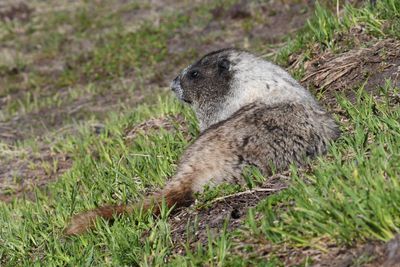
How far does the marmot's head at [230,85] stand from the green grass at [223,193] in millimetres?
346

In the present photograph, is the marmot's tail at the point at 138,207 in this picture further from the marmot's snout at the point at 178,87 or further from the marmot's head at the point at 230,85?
the marmot's snout at the point at 178,87

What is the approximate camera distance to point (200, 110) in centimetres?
655

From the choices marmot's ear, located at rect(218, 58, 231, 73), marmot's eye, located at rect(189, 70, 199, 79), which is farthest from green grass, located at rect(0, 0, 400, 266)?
marmot's ear, located at rect(218, 58, 231, 73)

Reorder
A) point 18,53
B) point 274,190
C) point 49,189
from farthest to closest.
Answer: point 18,53 → point 49,189 → point 274,190

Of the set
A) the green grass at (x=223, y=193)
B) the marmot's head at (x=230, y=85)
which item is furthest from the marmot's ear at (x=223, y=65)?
the green grass at (x=223, y=193)

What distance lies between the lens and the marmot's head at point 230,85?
5.83 meters

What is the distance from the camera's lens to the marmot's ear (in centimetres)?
638

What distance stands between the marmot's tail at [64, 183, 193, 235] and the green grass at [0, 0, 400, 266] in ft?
0.24

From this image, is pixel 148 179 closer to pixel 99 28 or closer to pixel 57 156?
pixel 57 156

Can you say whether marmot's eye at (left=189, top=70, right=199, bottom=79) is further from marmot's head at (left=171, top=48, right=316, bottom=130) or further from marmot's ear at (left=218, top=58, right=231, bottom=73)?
marmot's ear at (left=218, top=58, right=231, bottom=73)

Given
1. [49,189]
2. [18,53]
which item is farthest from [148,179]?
[18,53]

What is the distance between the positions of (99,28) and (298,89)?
32.0 ft

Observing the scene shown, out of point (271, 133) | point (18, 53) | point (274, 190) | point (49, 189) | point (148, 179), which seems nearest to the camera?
point (274, 190)

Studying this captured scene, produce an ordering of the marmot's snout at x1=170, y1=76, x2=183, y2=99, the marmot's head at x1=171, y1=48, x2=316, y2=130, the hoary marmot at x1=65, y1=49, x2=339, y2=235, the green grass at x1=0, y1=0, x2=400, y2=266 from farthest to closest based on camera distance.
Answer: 1. the marmot's snout at x1=170, y1=76, x2=183, y2=99
2. the marmot's head at x1=171, y1=48, x2=316, y2=130
3. the hoary marmot at x1=65, y1=49, x2=339, y2=235
4. the green grass at x1=0, y1=0, x2=400, y2=266
